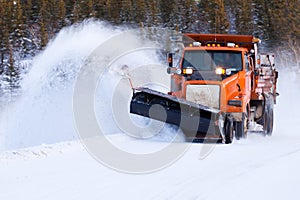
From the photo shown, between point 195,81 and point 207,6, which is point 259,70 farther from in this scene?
point 207,6

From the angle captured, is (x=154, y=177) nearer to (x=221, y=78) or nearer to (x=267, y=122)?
(x=221, y=78)

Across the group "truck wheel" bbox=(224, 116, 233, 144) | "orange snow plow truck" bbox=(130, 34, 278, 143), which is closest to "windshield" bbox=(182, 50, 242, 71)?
"orange snow plow truck" bbox=(130, 34, 278, 143)

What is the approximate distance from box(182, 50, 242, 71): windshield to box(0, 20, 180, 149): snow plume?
86.3 inches

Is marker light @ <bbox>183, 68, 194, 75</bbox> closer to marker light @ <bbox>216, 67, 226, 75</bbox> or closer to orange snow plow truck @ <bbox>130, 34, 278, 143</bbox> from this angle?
orange snow plow truck @ <bbox>130, 34, 278, 143</bbox>

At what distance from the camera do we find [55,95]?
523 inches

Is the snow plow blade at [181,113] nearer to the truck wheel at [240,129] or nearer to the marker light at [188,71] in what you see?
the truck wheel at [240,129]

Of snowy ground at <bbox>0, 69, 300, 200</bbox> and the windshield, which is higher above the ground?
the windshield

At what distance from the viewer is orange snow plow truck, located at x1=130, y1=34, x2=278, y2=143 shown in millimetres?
9320

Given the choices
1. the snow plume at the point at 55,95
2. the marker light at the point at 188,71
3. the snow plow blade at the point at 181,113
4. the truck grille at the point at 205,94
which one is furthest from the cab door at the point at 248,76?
the snow plume at the point at 55,95

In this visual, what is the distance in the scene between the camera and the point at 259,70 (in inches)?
456

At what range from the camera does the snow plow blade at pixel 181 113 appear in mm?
9195

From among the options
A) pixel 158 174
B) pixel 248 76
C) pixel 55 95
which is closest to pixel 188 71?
pixel 248 76

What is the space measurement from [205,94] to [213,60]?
0.97 meters

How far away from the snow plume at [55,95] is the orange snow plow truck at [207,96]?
160 cm
